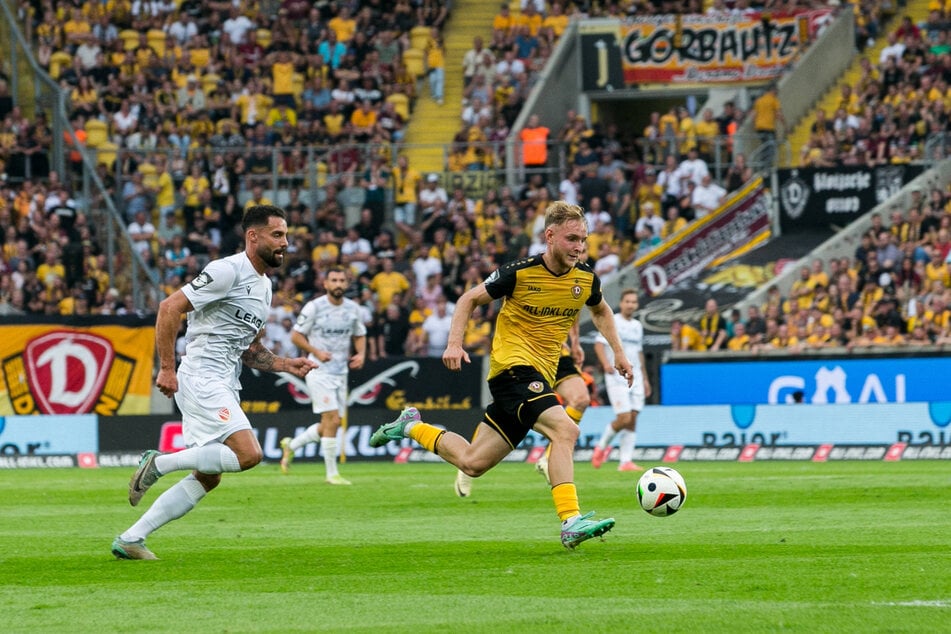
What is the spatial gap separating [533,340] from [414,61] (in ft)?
88.1

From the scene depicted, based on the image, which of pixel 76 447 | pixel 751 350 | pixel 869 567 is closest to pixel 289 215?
pixel 76 447

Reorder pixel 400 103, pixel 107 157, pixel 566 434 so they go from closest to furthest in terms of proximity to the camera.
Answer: pixel 566 434, pixel 107 157, pixel 400 103

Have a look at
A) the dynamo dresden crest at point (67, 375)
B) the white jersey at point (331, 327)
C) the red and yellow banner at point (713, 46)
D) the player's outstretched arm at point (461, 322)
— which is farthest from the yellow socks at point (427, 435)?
the red and yellow banner at point (713, 46)

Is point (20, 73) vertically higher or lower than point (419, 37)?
lower

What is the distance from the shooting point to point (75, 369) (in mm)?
28516

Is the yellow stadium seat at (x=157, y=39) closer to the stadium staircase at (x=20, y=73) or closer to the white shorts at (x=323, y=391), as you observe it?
the stadium staircase at (x=20, y=73)

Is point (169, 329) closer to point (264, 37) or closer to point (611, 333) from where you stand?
point (611, 333)

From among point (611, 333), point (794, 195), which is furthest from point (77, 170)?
point (611, 333)

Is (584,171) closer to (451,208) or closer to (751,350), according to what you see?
(451,208)

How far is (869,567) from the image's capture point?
384 inches

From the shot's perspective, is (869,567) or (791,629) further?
(869,567)

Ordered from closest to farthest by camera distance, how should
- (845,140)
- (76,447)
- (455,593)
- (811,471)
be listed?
(455,593)
(811,471)
(76,447)
(845,140)

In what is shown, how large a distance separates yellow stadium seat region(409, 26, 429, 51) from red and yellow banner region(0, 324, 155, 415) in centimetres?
1201

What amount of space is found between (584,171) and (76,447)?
453 inches
